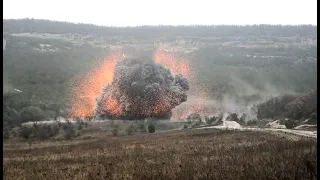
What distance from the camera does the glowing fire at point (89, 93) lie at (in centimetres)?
8794

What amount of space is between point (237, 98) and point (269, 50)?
228ft

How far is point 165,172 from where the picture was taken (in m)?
15.1

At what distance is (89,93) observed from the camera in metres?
104

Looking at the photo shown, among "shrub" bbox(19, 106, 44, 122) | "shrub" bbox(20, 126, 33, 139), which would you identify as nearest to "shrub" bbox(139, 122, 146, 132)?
"shrub" bbox(20, 126, 33, 139)

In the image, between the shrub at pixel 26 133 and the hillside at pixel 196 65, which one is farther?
the hillside at pixel 196 65

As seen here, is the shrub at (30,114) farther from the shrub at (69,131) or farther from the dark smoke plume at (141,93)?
the shrub at (69,131)

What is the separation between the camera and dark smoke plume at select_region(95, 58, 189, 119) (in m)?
72.9

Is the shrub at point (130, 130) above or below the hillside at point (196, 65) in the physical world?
above

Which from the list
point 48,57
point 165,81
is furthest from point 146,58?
point 48,57

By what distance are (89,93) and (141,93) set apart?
33.1 m

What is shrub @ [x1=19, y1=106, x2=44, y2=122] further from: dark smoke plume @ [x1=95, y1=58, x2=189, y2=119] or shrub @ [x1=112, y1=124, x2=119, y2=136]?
shrub @ [x1=112, y1=124, x2=119, y2=136]

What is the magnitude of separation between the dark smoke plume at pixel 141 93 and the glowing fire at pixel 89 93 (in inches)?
50.0

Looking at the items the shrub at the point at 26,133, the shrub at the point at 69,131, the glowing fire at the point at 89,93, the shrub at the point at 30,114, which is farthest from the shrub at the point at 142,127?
Answer: the shrub at the point at 30,114

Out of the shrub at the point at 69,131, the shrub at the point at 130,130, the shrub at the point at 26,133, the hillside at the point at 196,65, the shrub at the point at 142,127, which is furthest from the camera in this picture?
the hillside at the point at 196,65
